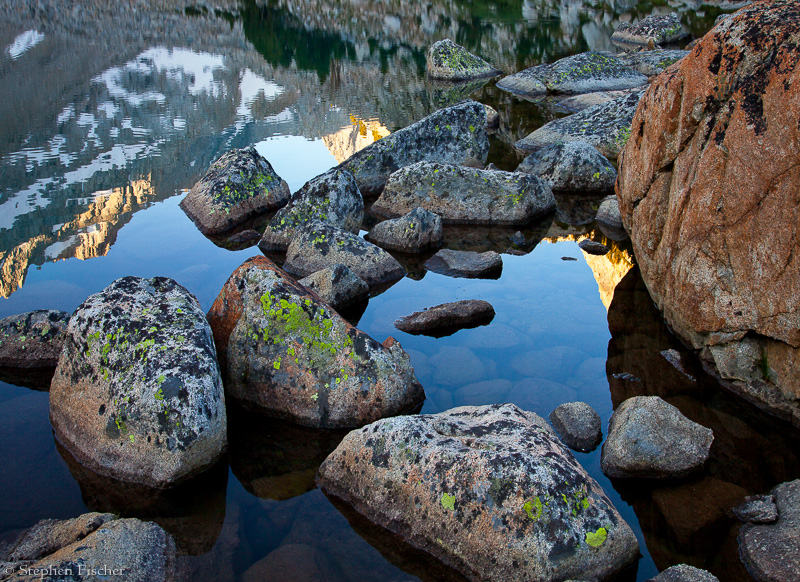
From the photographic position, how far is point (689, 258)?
8.48 m

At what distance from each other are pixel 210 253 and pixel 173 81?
102ft

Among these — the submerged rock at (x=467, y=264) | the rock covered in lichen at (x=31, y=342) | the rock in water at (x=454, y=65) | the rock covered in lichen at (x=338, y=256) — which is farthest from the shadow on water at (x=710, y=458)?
the rock in water at (x=454, y=65)

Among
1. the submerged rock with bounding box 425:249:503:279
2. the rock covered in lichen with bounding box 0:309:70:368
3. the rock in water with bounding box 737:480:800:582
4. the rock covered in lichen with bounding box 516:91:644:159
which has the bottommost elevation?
the rock covered in lichen with bounding box 0:309:70:368

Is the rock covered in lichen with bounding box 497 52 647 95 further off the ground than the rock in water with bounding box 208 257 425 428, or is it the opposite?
the rock covered in lichen with bounding box 497 52 647 95

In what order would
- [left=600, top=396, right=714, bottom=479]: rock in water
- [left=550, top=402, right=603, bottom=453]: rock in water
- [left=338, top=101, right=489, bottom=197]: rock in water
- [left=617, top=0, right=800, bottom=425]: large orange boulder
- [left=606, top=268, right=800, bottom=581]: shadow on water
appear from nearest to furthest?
[left=606, top=268, right=800, bottom=581]: shadow on water < [left=600, top=396, right=714, bottom=479]: rock in water < [left=550, top=402, right=603, bottom=453]: rock in water < [left=617, top=0, right=800, bottom=425]: large orange boulder < [left=338, top=101, right=489, bottom=197]: rock in water

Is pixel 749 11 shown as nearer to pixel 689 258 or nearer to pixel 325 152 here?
pixel 689 258

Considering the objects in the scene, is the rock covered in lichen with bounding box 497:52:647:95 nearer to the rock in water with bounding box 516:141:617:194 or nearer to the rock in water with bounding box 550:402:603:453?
the rock in water with bounding box 516:141:617:194

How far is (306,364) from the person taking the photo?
761 cm

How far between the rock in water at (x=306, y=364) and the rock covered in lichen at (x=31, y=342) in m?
2.75

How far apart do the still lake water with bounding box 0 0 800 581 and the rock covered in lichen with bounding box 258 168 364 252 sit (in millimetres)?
883

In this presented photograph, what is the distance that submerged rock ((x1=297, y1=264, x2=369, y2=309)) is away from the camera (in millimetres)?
10172

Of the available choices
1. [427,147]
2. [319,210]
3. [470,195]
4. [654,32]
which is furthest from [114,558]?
[654,32]

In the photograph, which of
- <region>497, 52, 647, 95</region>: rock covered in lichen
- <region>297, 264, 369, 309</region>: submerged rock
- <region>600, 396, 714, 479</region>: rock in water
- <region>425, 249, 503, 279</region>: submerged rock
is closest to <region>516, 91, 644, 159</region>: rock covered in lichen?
<region>425, 249, 503, 279</region>: submerged rock

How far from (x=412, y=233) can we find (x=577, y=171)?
5808mm
